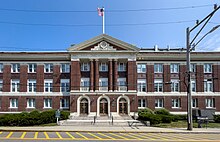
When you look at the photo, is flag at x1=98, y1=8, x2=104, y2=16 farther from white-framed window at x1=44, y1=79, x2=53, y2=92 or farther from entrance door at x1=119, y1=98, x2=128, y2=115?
white-framed window at x1=44, y1=79, x2=53, y2=92

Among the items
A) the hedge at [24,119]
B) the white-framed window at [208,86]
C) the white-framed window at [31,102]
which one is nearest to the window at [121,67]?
the white-framed window at [208,86]

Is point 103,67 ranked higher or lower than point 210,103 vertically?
higher

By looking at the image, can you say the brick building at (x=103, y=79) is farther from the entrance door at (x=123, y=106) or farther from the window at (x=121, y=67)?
the entrance door at (x=123, y=106)

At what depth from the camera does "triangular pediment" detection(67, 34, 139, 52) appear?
47.2 meters

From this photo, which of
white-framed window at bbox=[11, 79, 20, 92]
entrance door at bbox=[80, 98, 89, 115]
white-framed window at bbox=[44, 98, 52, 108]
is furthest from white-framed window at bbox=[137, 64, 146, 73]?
white-framed window at bbox=[11, 79, 20, 92]

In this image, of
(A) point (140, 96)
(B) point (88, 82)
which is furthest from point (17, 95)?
(A) point (140, 96)

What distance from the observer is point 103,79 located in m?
48.5

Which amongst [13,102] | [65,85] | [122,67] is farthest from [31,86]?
[122,67]

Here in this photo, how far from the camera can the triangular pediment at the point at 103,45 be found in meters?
47.2

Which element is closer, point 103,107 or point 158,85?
point 103,107

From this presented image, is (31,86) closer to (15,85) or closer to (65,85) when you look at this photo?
(15,85)

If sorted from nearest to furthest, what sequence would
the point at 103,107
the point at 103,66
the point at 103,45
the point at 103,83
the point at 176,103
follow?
1. the point at 103,107
2. the point at 103,45
3. the point at 103,83
4. the point at 103,66
5. the point at 176,103

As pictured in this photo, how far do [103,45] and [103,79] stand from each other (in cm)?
611

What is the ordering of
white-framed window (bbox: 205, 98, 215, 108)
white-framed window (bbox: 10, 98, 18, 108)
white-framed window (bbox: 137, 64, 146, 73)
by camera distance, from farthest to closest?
1. white-framed window (bbox: 137, 64, 146, 73)
2. white-framed window (bbox: 205, 98, 215, 108)
3. white-framed window (bbox: 10, 98, 18, 108)
